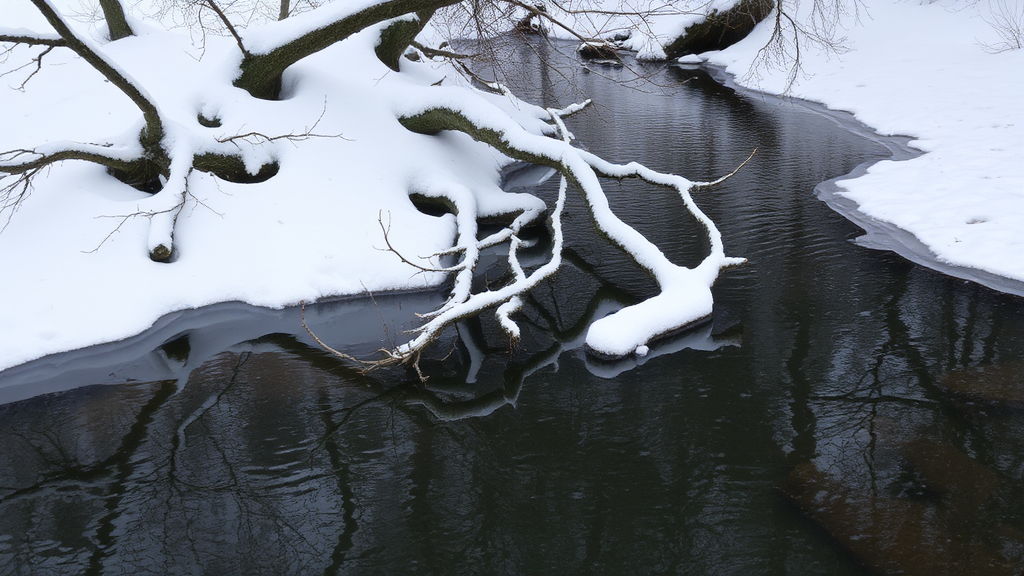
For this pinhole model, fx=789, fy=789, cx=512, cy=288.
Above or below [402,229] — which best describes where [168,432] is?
below

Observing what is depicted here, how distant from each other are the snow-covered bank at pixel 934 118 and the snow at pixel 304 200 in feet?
0.15

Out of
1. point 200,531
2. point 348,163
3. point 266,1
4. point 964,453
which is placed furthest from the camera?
point 266,1

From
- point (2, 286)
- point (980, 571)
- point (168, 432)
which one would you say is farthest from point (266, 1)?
point (980, 571)

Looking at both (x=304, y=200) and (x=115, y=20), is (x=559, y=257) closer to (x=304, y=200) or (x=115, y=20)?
(x=304, y=200)

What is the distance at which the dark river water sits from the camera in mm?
4387

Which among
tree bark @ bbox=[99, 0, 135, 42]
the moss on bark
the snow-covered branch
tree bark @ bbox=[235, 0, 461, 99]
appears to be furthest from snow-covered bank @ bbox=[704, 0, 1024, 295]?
tree bark @ bbox=[99, 0, 135, 42]

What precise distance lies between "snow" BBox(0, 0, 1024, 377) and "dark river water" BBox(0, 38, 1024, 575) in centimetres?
36

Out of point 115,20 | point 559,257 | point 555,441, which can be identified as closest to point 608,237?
point 559,257

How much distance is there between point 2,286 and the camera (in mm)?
7141

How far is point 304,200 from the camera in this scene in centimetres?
855

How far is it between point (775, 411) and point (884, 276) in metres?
2.90

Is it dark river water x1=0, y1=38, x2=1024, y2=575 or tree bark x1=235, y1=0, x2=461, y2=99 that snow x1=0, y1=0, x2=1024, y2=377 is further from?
dark river water x1=0, y1=38, x2=1024, y2=575

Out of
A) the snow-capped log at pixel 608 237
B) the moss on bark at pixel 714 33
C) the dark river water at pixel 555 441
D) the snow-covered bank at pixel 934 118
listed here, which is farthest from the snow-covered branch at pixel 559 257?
the moss on bark at pixel 714 33

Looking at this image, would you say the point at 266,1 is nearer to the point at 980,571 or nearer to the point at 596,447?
the point at 596,447
